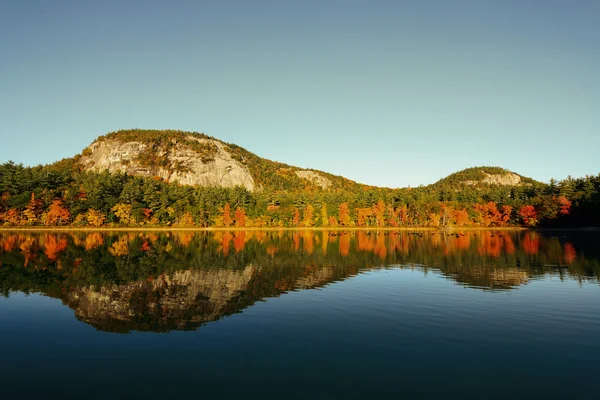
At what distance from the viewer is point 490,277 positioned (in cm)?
3394

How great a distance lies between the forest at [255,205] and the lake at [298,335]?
106 m

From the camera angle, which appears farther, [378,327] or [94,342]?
[378,327]

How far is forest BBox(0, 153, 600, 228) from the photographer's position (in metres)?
125

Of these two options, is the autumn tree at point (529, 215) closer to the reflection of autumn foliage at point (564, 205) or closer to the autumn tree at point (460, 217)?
the reflection of autumn foliage at point (564, 205)

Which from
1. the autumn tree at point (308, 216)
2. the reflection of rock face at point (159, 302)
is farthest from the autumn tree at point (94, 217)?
the reflection of rock face at point (159, 302)

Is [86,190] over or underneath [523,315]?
over

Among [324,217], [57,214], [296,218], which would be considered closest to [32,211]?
[57,214]

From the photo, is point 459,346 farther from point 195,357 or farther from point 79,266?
point 79,266

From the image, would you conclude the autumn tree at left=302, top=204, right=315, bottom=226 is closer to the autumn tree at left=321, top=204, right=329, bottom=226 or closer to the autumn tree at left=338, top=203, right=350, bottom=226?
the autumn tree at left=321, top=204, right=329, bottom=226

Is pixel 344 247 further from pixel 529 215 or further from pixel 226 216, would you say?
pixel 529 215

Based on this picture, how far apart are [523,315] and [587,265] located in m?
29.0

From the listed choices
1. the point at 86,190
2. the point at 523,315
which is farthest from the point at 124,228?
the point at 523,315

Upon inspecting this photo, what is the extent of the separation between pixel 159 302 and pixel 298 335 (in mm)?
10763

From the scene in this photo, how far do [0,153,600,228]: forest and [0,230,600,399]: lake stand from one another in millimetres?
106136
